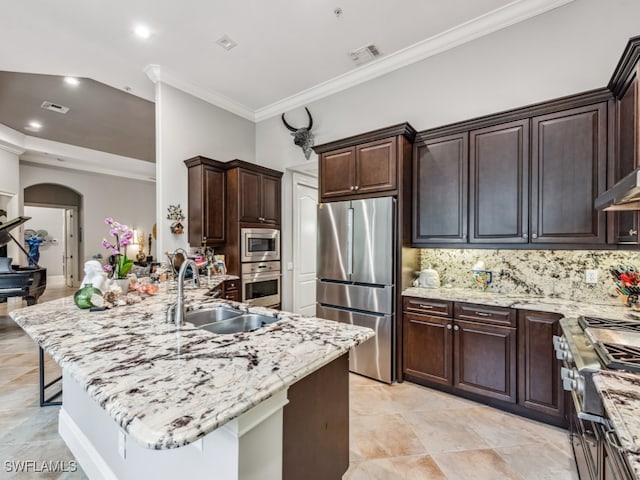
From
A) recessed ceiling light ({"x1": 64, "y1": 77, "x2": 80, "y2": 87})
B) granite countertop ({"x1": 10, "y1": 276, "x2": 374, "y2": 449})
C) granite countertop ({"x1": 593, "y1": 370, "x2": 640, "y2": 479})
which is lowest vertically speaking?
granite countertop ({"x1": 593, "y1": 370, "x2": 640, "y2": 479})

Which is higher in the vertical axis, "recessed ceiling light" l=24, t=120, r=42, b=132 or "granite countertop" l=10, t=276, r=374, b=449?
"recessed ceiling light" l=24, t=120, r=42, b=132

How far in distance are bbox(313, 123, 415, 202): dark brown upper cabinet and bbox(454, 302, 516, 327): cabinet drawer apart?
121 centimetres

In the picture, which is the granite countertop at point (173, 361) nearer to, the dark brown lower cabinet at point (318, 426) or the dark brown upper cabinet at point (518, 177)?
the dark brown lower cabinet at point (318, 426)

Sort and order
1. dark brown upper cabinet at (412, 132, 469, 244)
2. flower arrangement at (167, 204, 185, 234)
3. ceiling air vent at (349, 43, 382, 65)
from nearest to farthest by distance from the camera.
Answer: dark brown upper cabinet at (412, 132, 469, 244)
ceiling air vent at (349, 43, 382, 65)
flower arrangement at (167, 204, 185, 234)

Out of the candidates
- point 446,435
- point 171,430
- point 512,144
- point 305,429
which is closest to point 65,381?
point 305,429

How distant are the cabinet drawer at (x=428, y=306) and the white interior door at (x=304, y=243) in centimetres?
222

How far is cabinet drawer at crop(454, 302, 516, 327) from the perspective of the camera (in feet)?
7.69

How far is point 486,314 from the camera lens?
2.45 metres

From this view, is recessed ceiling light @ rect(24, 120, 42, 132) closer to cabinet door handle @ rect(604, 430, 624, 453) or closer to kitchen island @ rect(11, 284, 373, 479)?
kitchen island @ rect(11, 284, 373, 479)

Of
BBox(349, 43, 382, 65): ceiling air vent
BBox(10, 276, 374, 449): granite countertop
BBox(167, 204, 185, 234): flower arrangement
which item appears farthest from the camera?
BBox(167, 204, 185, 234): flower arrangement

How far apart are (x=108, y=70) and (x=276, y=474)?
4.49 m

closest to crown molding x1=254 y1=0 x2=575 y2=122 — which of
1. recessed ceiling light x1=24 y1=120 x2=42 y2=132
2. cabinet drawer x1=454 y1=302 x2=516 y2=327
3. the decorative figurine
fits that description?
cabinet drawer x1=454 y1=302 x2=516 y2=327

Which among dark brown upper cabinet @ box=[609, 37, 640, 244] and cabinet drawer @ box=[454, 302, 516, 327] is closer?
dark brown upper cabinet @ box=[609, 37, 640, 244]

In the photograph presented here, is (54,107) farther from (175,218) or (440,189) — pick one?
(440,189)
